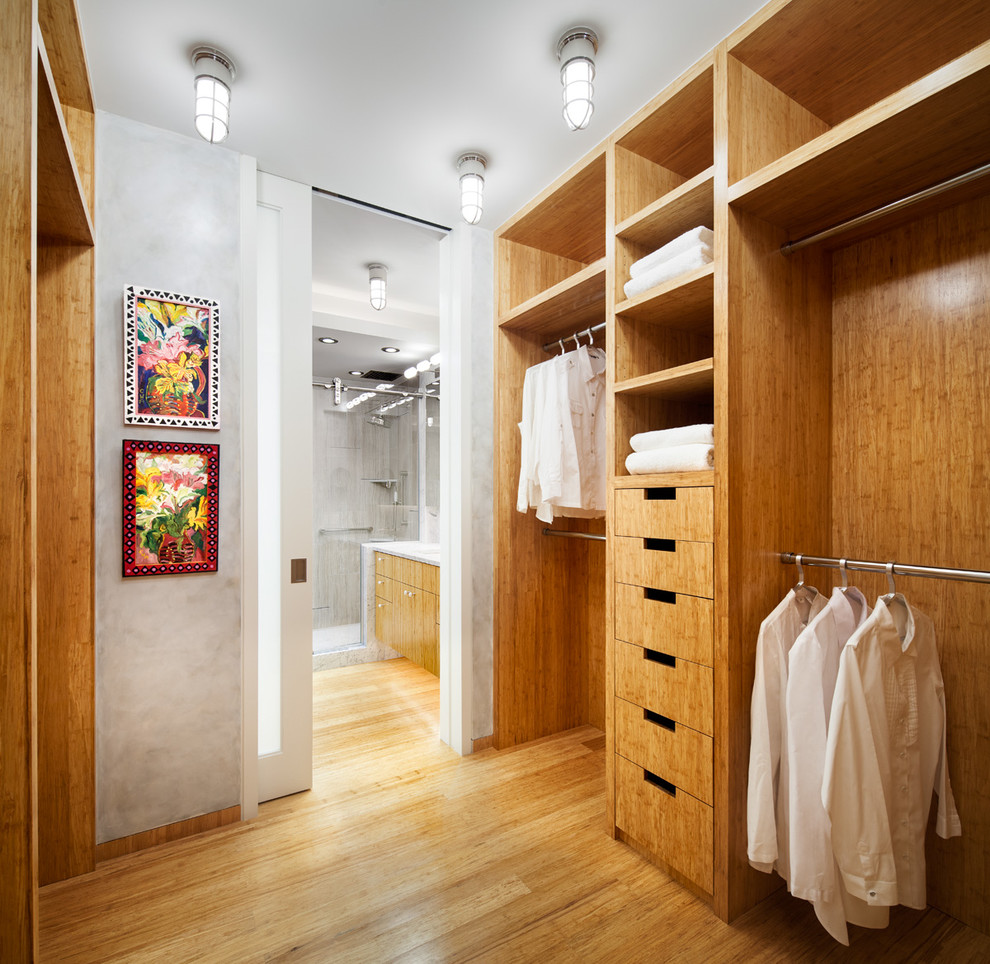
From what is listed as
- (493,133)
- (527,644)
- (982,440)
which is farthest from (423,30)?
(527,644)

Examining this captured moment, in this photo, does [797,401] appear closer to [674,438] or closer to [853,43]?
[674,438]

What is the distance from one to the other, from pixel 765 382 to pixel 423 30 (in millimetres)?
1437

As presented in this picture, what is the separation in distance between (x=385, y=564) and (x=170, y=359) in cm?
251

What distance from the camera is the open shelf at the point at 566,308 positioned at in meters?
2.26

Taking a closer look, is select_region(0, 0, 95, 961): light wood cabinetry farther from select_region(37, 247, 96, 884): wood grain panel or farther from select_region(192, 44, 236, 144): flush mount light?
select_region(192, 44, 236, 144): flush mount light

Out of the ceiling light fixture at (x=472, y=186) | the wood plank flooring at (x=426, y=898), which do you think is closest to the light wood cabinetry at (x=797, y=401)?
the wood plank flooring at (x=426, y=898)

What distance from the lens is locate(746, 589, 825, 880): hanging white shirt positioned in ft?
5.04

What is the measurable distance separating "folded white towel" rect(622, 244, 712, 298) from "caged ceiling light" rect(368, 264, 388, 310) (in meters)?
1.89

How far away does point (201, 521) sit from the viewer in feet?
6.76

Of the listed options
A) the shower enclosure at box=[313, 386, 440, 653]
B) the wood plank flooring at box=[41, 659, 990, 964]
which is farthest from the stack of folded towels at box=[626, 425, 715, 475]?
the shower enclosure at box=[313, 386, 440, 653]

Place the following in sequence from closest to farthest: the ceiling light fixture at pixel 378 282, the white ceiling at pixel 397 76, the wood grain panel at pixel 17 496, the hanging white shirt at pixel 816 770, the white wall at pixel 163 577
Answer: the wood grain panel at pixel 17 496 → the hanging white shirt at pixel 816 770 → the white ceiling at pixel 397 76 → the white wall at pixel 163 577 → the ceiling light fixture at pixel 378 282

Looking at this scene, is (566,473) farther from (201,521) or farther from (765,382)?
(201,521)

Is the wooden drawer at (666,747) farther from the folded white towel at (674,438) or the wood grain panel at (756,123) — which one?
the wood grain panel at (756,123)

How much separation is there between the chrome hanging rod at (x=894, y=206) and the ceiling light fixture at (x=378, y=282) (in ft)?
7.64
